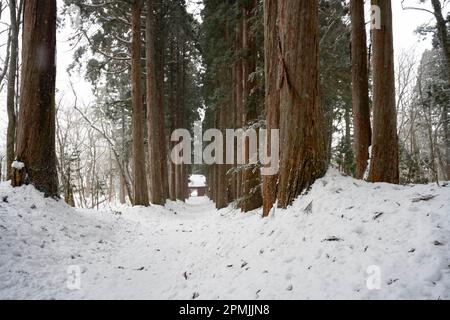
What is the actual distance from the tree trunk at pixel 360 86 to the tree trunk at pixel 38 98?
23.2 ft

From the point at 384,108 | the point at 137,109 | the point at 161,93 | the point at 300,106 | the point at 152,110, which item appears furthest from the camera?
the point at 161,93

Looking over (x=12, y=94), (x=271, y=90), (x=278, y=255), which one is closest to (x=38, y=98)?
(x=12, y=94)

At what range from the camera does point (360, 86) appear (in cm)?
784

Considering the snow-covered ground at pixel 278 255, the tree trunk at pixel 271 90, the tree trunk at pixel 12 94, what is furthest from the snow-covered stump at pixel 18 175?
the tree trunk at pixel 271 90

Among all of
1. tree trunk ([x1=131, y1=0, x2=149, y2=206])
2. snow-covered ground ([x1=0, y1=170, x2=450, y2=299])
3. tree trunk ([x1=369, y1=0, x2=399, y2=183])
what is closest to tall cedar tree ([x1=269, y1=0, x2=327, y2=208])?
snow-covered ground ([x1=0, y1=170, x2=450, y2=299])

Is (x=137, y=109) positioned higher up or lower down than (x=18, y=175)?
higher up

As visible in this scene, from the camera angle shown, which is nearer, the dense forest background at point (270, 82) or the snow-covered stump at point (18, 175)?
the dense forest background at point (270, 82)

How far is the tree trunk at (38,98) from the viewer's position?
6414mm

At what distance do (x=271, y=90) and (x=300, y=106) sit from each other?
4.85 feet

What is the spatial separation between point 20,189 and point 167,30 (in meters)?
11.7

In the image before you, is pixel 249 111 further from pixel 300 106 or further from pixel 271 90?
pixel 300 106

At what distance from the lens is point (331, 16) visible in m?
9.59

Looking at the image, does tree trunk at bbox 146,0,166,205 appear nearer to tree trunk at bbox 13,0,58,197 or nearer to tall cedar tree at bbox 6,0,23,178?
tall cedar tree at bbox 6,0,23,178

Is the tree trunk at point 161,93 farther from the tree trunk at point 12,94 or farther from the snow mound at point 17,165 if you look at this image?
the snow mound at point 17,165
